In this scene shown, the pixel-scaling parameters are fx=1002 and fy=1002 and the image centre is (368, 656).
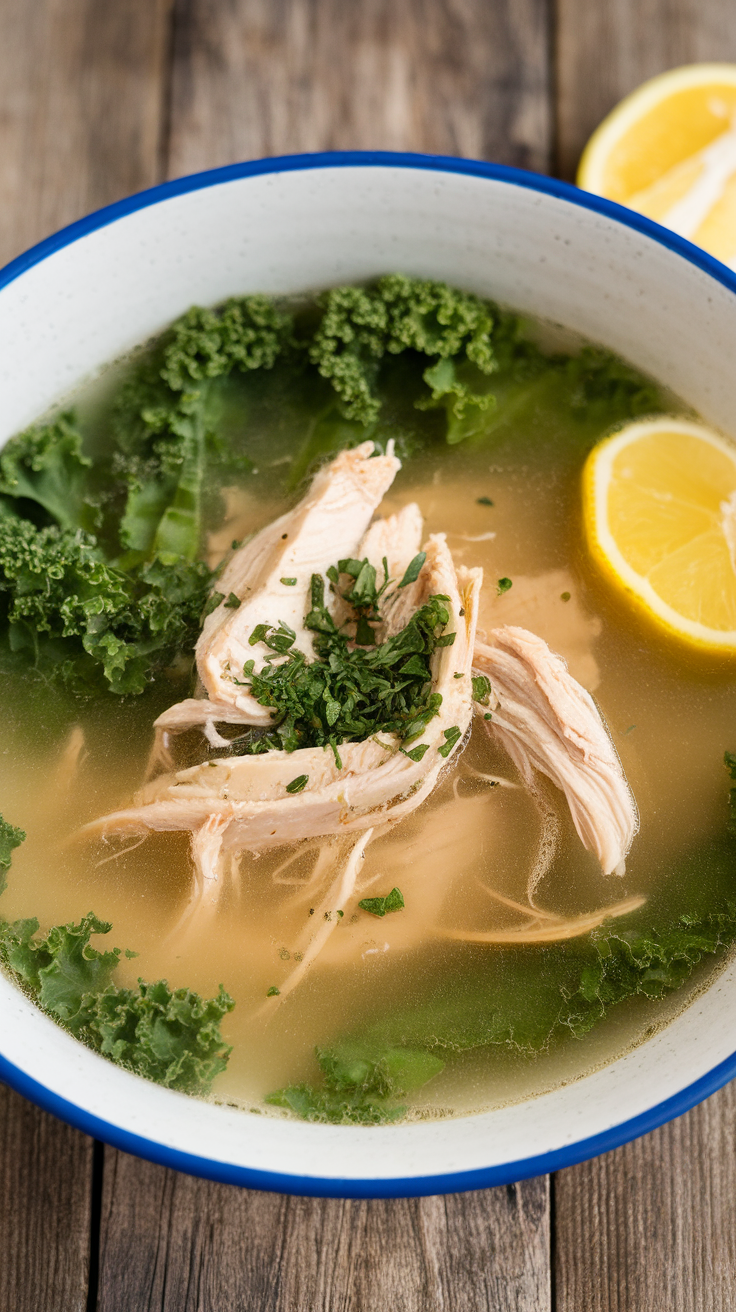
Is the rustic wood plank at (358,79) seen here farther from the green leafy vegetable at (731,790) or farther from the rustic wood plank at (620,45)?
the green leafy vegetable at (731,790)

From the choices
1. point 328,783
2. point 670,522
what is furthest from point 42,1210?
point 670,522

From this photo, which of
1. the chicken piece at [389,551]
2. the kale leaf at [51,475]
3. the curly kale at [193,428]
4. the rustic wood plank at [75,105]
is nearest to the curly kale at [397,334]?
the curly kale at [193,428]

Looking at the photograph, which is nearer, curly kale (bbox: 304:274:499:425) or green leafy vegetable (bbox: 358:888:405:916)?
green leafy vegetable (bbox: 358:888:405:916)

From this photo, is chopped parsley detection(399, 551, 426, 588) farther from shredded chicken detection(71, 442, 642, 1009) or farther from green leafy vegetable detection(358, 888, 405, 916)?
green leafy vegetable detection(358, 888, 405, 916)

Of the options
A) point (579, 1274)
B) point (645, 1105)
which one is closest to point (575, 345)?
point (645, 1105)

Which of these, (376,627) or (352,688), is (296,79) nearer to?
(376,627)

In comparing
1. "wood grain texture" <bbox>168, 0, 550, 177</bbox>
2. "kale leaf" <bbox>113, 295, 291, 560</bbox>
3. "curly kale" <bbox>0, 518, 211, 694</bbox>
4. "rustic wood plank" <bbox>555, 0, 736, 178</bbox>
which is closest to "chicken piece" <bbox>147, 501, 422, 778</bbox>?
"curly kale" <bbox>0, 518, 211, 694</bbox>

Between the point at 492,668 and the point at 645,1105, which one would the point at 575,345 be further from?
the point at 645,1105
